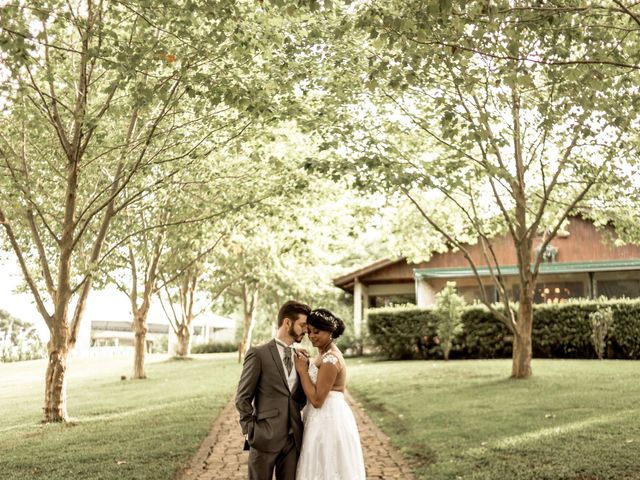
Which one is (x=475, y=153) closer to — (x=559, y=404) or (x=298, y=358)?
(x=559, y=404)

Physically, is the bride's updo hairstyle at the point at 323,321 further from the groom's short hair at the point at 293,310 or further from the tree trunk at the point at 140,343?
the tree trunk at the point at 140,343

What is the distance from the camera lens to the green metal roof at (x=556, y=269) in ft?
88.9

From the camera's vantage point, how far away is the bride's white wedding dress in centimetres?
491

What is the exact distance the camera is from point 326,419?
16.5 feet

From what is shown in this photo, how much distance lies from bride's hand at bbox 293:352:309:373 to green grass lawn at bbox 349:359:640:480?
3.23 m

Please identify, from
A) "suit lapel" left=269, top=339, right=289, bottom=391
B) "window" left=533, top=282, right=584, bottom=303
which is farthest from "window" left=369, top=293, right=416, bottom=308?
"suit lapel" left=269, top=339, right=289, bottom=391

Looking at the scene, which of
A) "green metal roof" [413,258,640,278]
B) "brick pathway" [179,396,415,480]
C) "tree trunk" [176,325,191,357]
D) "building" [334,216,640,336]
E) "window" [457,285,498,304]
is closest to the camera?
"brick pathway" [179,396,415,480]

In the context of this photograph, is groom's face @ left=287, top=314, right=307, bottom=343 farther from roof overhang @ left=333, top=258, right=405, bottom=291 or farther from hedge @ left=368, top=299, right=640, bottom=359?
roof overhang @ left=333, top=258, right=405, bottom=291

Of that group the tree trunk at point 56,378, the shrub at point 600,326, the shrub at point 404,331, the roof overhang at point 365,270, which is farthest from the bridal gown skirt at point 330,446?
the roof overhang at point 365,270

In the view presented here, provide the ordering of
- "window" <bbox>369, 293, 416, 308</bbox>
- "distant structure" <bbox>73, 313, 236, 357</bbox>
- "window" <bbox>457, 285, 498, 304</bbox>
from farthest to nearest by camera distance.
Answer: "distant structure" <bbox>73, 313, 236, 357</bbox>, "window" <bbox>369, 293, 416, 308</bbox>, "window" <bbox>457, 285, 498, 304</bbox>

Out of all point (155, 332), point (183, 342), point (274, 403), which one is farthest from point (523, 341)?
point (155, 332)

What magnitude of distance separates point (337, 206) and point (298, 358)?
701 inches

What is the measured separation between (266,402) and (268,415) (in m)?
0.10

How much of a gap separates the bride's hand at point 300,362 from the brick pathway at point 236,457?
10.5 ft
